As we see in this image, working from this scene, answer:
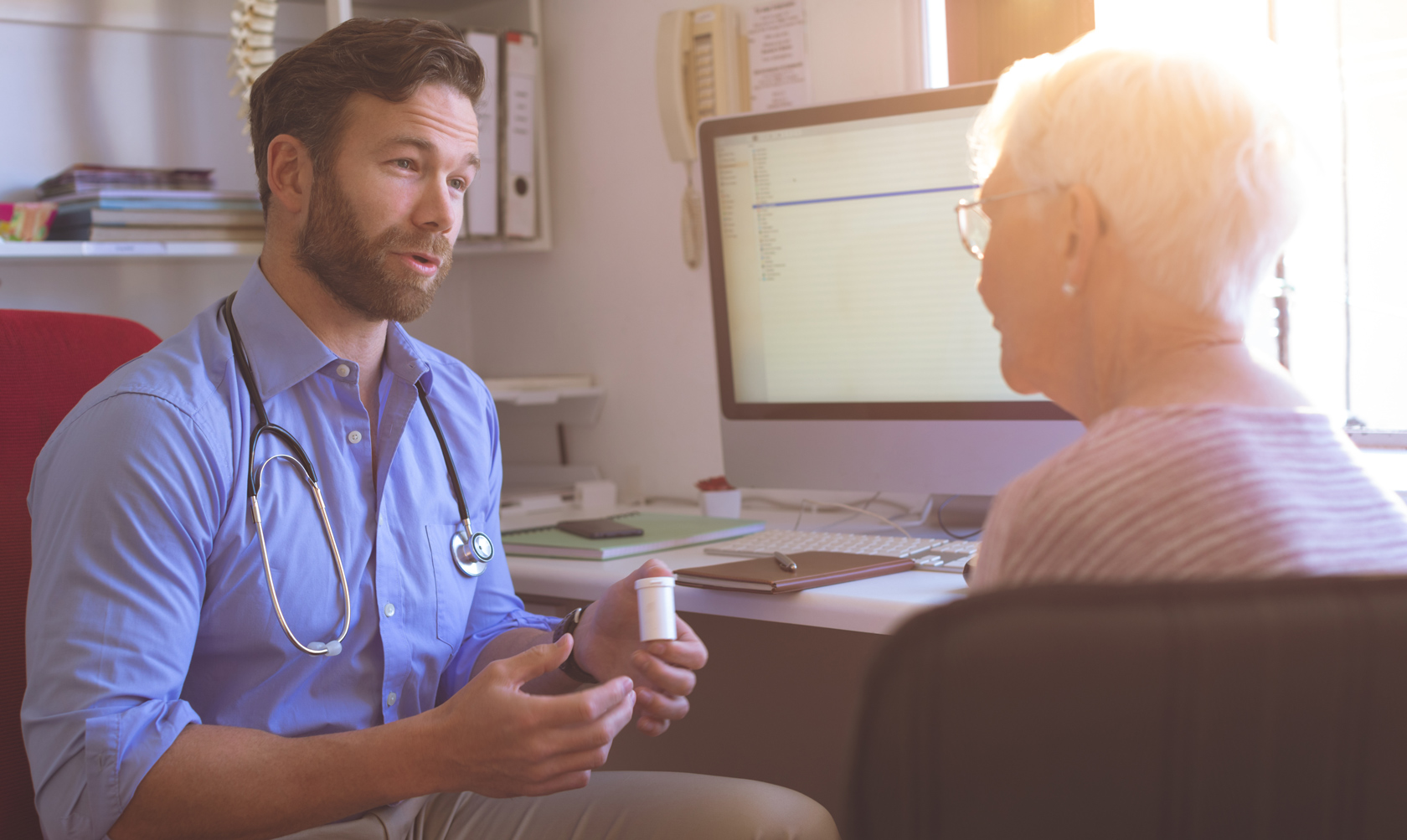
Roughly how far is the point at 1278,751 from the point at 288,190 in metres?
1.15

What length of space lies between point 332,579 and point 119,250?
1.03 m

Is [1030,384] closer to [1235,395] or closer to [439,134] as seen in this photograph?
[1235,395]

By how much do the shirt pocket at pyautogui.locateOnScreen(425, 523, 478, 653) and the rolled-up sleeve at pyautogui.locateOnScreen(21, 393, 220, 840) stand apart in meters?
0.26

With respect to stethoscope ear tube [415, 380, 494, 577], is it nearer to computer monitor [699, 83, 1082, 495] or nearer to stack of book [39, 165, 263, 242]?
computer monitor [699, 83, 1082, 495]

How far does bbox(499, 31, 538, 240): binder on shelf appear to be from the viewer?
7.04ft

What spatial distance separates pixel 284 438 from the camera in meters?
1.12

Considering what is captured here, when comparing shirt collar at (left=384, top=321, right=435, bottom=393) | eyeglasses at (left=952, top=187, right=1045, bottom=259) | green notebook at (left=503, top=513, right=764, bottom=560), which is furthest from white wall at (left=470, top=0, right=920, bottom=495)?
eyeglasses at (left=952, top=187, right=1045, bottom=259)

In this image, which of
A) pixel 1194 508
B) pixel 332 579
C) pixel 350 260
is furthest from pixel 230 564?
pixel 1194 508

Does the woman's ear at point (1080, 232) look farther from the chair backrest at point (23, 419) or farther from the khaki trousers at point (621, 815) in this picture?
the chair backrest at point (23, 419)

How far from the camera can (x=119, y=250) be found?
1.86 metres

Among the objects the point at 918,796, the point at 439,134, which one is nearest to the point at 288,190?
the point at 439,134

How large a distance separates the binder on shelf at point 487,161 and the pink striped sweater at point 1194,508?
1.63m

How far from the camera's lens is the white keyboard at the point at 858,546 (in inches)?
52.5

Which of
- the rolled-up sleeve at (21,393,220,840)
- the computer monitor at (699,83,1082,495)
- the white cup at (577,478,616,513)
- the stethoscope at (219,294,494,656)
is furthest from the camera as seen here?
the white cup at (577,478,616,513)
